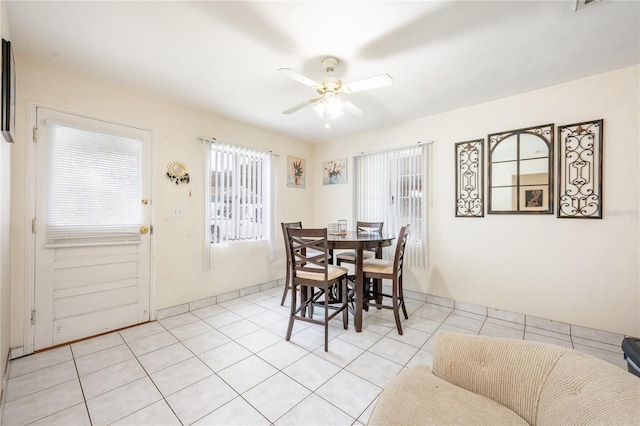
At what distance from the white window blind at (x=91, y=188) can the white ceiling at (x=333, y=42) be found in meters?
0.65

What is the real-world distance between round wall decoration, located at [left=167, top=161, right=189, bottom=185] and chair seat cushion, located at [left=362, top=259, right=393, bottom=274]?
92.3 inches

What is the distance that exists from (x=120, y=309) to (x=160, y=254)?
2.08ft

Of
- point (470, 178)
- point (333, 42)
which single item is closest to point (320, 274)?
point (333, 42)

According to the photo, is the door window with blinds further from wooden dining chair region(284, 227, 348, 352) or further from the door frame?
the door frame

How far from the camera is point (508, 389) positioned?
3.40ft

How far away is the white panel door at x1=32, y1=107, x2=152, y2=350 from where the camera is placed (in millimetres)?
2223

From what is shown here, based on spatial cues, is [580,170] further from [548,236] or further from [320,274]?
[320,274]

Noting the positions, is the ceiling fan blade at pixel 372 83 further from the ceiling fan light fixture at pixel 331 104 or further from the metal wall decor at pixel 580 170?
the metal wall decor at pixel 580 170

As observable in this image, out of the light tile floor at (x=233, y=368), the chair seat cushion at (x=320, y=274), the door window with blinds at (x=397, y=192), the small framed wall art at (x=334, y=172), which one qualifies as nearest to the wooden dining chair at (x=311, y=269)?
the chair seat cushion at (x=320, y=274)

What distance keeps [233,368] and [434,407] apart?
5.17ft

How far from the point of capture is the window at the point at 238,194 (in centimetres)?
335

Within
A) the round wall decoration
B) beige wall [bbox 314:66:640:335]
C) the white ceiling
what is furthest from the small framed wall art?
the round wall decoration

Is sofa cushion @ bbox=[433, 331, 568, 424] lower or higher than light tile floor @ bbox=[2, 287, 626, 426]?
higher

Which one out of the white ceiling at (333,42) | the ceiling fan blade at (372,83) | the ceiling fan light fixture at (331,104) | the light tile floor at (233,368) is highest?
the white ceiling at (333,42)
